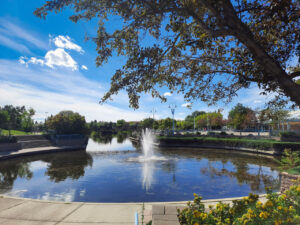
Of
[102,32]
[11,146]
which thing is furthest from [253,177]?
[11,146]

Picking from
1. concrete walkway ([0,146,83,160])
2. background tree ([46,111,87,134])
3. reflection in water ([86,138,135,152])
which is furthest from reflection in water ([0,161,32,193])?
background tree ([46,111,87,134])

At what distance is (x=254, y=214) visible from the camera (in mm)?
3264

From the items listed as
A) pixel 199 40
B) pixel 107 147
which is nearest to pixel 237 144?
pixel 107 147

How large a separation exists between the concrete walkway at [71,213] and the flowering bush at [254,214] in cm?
59

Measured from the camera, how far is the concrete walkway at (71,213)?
5051mm

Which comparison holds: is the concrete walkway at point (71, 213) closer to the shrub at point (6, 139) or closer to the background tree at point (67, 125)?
the shrub at point (6, 139)

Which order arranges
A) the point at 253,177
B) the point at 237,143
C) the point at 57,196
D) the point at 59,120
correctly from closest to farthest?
1. the point at 57,196
2. the point at 253,177
3. the point at 237,143
4. the point at 59,120

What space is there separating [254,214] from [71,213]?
5076 mm

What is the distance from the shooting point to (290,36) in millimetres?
5648

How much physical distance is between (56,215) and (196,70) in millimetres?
6334

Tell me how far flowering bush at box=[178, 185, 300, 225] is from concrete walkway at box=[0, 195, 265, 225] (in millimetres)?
593

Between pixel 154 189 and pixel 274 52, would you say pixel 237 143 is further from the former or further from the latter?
pixel 274 52

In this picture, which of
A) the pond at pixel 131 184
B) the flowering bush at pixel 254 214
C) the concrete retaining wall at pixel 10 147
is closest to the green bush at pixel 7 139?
the concrete retaining wall at pixel 10 147

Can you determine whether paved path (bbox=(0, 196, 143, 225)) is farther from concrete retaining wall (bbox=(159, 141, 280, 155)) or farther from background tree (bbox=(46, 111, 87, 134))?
background tree (bbox=(46, 111, 87, 134))
